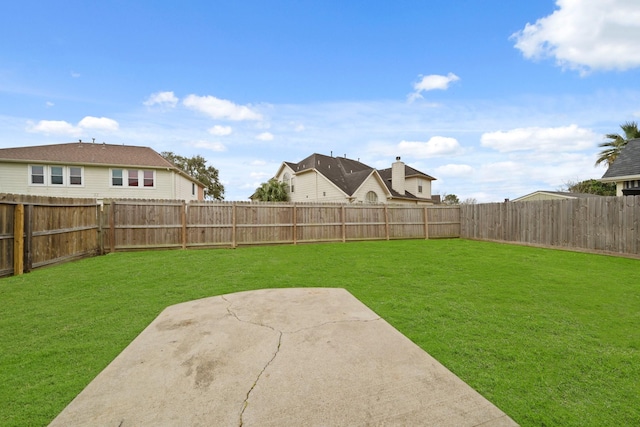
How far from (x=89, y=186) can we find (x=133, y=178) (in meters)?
2.43

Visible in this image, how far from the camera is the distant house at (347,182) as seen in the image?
854 inches

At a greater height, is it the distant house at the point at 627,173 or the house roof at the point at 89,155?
the house roof at the point at 89,155

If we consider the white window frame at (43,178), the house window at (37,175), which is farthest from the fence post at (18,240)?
the house window at (37,175)

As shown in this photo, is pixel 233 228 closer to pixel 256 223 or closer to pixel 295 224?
pixel 256 223

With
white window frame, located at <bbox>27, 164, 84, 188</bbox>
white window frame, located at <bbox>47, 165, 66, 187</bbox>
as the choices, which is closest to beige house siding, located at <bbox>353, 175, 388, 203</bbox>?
white window frame, located at <bbox>27, 164, 84, 188</bbox>

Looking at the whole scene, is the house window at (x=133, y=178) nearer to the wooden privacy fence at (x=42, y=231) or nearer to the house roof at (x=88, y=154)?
the house roof at (x=88, y=154)

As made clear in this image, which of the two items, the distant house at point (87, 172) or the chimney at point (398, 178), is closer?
the distant house at point (87, 172)

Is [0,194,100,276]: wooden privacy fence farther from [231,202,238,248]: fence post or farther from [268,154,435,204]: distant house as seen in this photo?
[268,154,435,204]: distant house

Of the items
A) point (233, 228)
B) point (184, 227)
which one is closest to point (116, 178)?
point (184, 227)

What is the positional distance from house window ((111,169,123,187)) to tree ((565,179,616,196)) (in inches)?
1424

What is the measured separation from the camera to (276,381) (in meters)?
2.13

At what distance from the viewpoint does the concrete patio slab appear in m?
1.76

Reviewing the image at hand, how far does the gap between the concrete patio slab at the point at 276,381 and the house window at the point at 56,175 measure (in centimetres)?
1958

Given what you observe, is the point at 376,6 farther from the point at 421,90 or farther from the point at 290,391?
the point at 290,391
